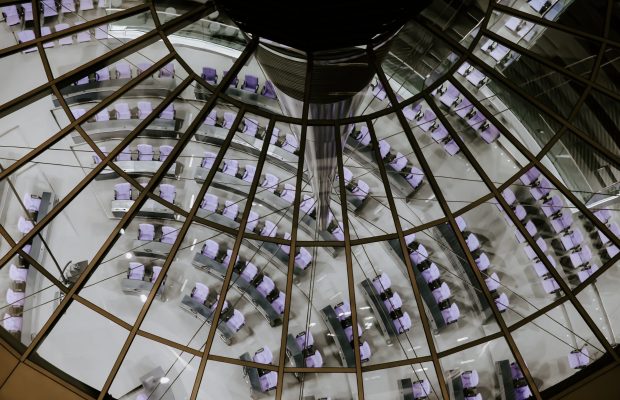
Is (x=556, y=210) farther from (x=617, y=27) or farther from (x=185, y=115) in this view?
(x=185, y=115)

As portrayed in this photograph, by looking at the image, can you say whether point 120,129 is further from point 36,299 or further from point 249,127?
point 36,299

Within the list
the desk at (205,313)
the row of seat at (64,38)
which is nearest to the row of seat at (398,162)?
the desk at (205,313)

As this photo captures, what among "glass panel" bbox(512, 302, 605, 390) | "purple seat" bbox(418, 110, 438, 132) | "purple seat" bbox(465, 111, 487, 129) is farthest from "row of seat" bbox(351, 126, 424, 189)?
"glass panel" bbox(512, 302, 605, 390)

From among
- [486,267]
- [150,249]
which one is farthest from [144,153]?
[486,267]

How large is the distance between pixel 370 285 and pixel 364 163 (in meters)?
5.81

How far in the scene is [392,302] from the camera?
24625 mm

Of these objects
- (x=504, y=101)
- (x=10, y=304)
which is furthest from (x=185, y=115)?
(x=504, y=101)

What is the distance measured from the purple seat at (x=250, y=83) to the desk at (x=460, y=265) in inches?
403

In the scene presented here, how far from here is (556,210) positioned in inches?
1004

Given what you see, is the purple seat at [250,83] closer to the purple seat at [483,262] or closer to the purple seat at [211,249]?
the purple seat at [211,249]

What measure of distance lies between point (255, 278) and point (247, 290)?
584 mm

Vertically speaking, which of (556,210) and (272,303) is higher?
(556,210)

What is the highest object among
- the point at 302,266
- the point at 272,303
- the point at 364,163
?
the point at 364,163

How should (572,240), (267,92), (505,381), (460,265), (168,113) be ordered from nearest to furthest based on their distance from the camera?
1. (505,381)
2. (572,240)
3. (460,265)
4. (168,113)
5. (267,92)
